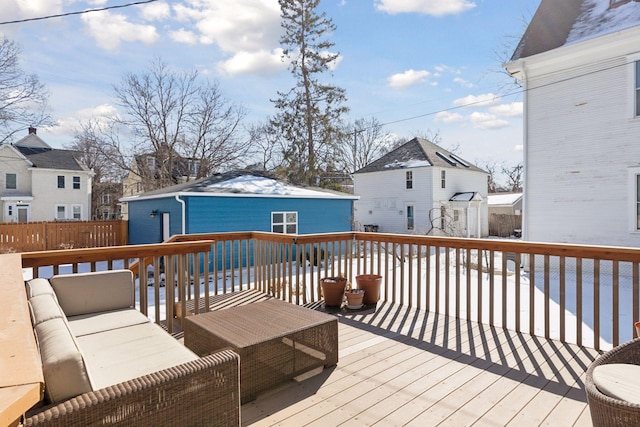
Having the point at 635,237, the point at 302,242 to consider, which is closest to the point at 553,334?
the point at 302,242

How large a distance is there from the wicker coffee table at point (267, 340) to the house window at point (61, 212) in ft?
79.6

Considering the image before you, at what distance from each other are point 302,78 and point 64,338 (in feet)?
65.6

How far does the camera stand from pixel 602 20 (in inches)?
329

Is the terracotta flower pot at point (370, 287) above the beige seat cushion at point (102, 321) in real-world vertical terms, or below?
below

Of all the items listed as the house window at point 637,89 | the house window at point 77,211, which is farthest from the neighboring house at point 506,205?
the house window at point 77,211

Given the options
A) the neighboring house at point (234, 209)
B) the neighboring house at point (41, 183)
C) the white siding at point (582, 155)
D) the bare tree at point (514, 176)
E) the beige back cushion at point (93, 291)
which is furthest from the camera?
the bare tree at point (514, 176)

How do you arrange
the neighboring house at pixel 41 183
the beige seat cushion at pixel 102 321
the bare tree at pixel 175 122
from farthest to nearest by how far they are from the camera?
the neighboring house at pixel 41 183
the bare tree at pixel 175 122
the beige seat cushion at pixel 102 321

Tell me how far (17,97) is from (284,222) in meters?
12.9

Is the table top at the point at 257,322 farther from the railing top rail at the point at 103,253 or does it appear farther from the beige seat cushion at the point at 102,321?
the railing top rail at the point at 103,253

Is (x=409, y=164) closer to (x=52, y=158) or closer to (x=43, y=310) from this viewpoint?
(x=43, y=310)

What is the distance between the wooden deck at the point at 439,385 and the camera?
2.26 meters

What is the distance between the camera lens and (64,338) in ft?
4.86

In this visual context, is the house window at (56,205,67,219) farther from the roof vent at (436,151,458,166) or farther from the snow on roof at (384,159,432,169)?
the roof vent at (436,151,458,166)

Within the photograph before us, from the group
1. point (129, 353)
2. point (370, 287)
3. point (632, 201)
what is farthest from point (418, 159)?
point (129, 353)
